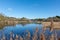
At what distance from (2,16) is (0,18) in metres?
1.61

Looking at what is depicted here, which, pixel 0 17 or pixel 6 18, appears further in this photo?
pixel 6 18

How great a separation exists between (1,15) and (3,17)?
0.65 meters

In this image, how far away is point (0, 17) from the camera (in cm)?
2952

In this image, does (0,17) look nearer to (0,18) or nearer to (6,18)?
(0,18)

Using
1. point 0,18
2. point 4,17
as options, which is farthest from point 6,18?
point 0,18

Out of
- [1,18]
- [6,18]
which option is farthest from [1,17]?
[6,18]

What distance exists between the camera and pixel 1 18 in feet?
98.0

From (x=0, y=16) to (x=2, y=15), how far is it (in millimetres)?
822

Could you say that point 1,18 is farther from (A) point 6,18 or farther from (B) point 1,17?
(A) point 6,18

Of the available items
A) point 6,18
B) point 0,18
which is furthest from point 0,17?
point 6,18

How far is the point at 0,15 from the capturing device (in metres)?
30.4

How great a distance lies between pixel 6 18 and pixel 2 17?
176 centimetres

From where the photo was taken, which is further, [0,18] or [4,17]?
[4,17]

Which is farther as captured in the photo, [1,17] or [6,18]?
[6,18]
